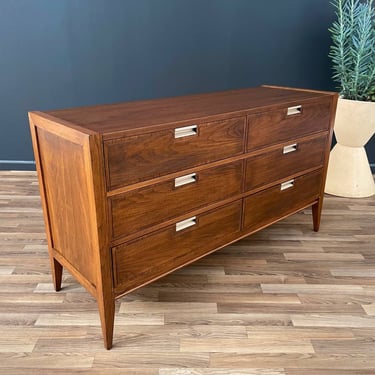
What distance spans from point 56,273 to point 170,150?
743 mm

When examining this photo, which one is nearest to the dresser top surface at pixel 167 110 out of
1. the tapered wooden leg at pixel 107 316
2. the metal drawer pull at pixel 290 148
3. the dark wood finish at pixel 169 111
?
the dark wood finish at pixel 169 111

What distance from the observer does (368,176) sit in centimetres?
262

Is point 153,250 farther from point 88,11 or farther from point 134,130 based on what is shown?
point 88,11

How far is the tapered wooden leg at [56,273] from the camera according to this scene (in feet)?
5.16

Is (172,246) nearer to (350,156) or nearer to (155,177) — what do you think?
(155,177)

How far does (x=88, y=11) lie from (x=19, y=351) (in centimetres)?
212

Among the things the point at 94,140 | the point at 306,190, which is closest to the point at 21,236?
the point at 94,140

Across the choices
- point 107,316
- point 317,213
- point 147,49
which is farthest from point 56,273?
point 147,49

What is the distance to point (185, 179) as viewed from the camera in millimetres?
1409

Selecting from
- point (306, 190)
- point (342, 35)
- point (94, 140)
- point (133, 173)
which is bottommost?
point (306, 190)

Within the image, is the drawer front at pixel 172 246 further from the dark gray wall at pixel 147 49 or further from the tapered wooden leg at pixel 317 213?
the dark gray wall at pixel 147 49

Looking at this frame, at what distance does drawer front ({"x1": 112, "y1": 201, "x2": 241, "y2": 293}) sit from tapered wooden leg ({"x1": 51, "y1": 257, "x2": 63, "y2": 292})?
0.39m

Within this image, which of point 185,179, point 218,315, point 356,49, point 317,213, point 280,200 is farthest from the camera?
point 356,49

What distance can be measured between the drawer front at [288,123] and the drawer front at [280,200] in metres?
0.24
